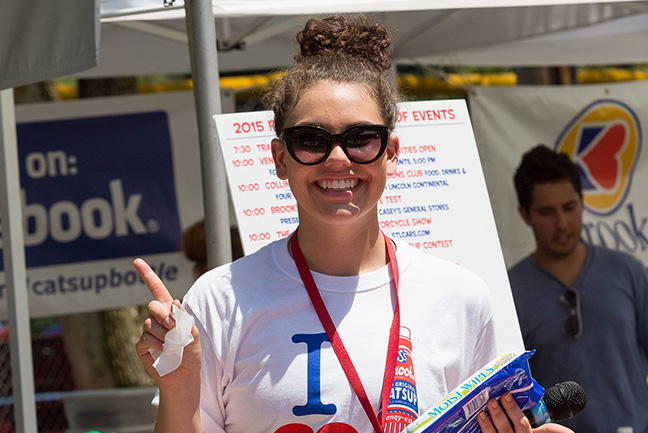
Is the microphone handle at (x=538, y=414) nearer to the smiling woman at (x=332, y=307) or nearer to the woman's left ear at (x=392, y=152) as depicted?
the smiling woman at (x=332, y=307)

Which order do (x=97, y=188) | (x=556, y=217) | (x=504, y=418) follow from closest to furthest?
(x=504, y=418) → (x=556, y=217) → (x=97, y=188)

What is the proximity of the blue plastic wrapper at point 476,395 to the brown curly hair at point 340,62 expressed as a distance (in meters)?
0.56

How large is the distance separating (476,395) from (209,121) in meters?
1.36

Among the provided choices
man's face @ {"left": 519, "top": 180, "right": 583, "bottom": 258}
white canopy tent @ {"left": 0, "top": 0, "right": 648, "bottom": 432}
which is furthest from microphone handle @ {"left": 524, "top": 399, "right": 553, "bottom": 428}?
man's face @ {"left": 519, "top": 180, "right": 583, "bottom": 258}

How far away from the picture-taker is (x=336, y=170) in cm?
175

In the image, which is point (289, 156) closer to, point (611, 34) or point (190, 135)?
point (190, 135)

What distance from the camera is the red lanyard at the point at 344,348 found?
164 cm

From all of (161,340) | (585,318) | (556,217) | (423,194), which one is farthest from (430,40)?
(161,340)

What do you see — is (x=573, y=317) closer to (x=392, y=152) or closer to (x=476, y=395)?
(x=392, y=152)

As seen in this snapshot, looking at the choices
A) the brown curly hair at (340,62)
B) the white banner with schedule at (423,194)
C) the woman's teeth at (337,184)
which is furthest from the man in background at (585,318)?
the woman's teeth at (337,184)

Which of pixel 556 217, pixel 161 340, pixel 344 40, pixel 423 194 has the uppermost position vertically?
pixel 344 40

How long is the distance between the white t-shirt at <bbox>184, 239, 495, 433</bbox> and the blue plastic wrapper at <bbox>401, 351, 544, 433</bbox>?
0.11 metres

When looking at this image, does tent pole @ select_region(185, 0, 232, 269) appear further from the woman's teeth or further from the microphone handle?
the microphone handle

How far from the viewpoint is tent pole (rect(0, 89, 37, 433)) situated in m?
3.52
